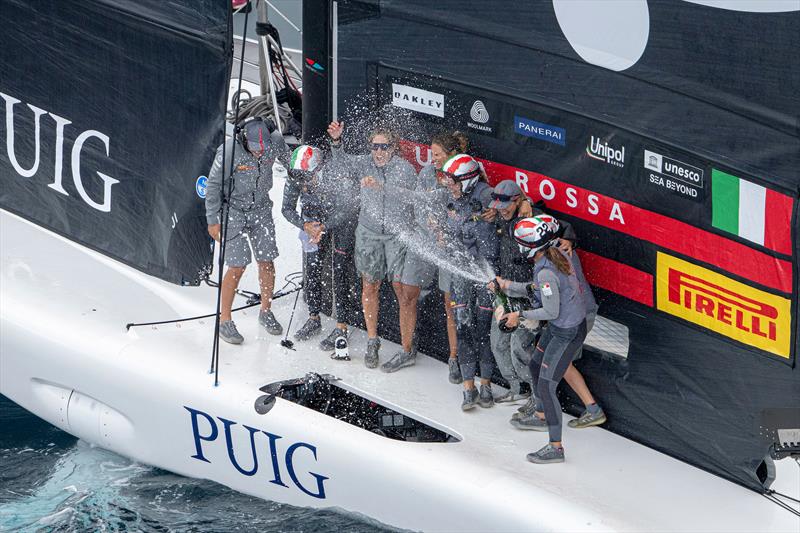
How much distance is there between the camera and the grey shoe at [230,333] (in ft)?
19.3

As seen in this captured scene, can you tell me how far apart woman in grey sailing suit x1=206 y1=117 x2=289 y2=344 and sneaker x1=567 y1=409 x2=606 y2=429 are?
1.53m

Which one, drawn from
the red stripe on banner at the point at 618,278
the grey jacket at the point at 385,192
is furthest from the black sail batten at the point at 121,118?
the red stripe on banner at the point at 618,278

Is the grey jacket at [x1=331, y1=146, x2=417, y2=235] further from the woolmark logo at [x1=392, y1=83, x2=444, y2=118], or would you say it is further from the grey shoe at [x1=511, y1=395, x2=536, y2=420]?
the grey shoe at [x1=511, y1=395, x2=536, y2=420]

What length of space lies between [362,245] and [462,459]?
1.13m

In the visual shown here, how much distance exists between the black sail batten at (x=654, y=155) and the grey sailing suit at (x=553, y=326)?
288 millimetres

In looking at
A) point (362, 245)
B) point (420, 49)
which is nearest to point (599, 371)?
point (362, 245)

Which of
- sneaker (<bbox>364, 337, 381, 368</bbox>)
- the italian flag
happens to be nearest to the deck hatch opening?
sneaker (<bbox>364, 337, 381, 368</bbox>)

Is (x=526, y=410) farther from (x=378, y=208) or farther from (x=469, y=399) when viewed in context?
(x=378, y=208)

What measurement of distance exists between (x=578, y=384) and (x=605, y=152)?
1019mm

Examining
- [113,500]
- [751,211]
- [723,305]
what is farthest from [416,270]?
[113,500]

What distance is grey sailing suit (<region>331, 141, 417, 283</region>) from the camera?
17.8 ft

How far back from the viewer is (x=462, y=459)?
5004mm

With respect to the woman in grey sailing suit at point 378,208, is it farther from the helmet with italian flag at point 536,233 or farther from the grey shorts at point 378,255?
the helmet with italian flag at point 536,233

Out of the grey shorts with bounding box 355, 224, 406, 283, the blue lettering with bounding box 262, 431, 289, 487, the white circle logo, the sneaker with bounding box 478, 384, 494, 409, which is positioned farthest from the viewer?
the grey shorts with bounding box 355, 224, 406, 283
